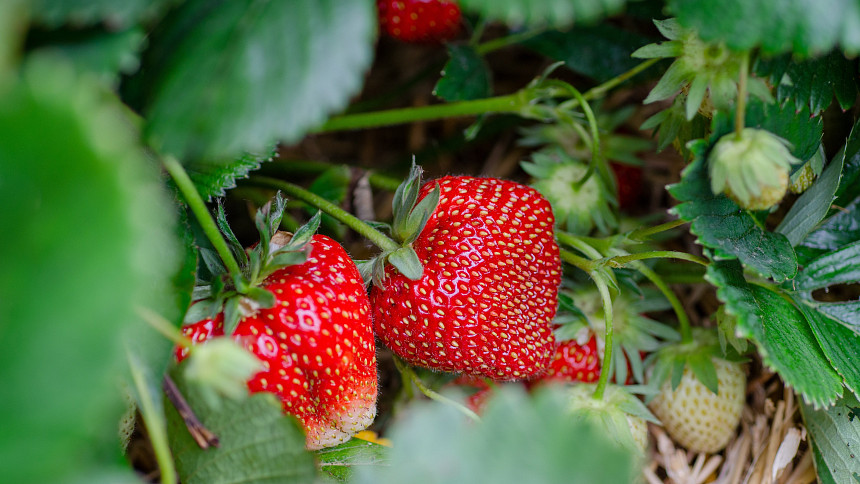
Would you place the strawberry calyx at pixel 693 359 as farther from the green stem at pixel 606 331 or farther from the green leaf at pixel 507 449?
the green leaf at pixel 507 449

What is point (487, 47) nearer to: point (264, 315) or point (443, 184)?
point (443, 184)

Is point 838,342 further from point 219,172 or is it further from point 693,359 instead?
point 219,172

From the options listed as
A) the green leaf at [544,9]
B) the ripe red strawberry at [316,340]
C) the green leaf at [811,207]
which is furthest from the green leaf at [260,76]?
the green leaf at [811,207]

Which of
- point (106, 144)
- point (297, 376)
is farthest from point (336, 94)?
point (297, 376)

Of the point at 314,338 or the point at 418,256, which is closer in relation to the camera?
the point at 314,338

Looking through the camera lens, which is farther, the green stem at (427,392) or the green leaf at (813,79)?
the green stem at (427,392)

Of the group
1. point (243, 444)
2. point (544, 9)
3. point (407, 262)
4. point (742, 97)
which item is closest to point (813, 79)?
point (742, 97)

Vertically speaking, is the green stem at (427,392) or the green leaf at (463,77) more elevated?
the green leaf at (463,77)

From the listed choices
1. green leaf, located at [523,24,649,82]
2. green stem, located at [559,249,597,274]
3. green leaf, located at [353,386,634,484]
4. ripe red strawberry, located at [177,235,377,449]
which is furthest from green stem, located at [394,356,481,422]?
green leaf, located at [523,24,649,82]
